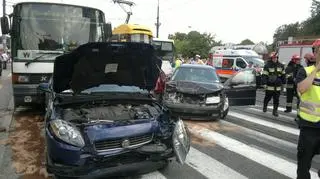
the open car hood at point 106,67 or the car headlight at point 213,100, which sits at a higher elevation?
the open car hood at point 106,67

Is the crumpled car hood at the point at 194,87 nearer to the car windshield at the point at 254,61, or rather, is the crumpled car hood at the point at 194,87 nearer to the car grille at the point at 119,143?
the car grille at the point at 119,143

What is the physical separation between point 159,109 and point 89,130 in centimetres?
128

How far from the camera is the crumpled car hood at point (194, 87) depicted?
409 inches

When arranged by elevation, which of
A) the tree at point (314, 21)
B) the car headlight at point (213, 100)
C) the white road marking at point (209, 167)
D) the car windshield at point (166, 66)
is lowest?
the white road marking at point (209, 167)

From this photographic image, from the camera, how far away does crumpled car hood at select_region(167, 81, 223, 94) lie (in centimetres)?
1040

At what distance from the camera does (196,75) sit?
11.7 metres

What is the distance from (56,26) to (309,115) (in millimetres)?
7306

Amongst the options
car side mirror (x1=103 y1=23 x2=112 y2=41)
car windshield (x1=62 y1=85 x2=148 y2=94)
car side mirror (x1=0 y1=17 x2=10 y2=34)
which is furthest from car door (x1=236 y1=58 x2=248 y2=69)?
car windshield (x1=62 y1=85 x2=148 y2=94)

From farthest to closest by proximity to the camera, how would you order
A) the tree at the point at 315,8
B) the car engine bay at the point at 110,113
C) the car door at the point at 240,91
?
the tree at the point at 315,8, the car door at the point at 240,91, the car engine bay at the point at 110,113

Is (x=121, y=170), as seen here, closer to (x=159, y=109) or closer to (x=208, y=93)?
(x=159, y=109)

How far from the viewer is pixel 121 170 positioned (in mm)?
4977

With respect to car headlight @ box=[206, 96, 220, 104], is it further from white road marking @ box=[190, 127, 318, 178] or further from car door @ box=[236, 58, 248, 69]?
car door @ box=[236, 58, 248, 69]

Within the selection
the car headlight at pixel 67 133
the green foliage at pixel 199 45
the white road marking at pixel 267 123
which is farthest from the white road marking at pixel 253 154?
the green foliage at pixel 199 45

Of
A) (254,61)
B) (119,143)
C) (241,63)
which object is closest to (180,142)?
(119,143)
